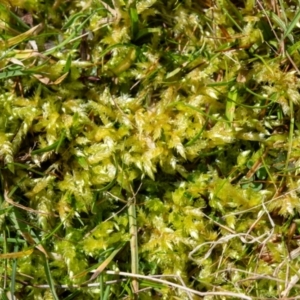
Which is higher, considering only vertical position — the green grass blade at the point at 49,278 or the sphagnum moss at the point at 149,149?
the sphagnum moss at the point at 149,149

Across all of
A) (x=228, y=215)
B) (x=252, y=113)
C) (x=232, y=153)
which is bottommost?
(x=228, y=215)

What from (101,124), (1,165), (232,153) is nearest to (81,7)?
(101,124)

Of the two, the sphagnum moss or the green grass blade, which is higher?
the sphagnum moss

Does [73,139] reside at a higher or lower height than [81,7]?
lower

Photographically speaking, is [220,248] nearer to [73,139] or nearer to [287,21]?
[73,139]

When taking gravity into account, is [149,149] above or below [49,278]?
above

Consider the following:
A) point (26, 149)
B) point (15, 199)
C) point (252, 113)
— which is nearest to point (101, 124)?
point (26, 149)

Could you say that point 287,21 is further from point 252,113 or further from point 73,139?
point 73,139
